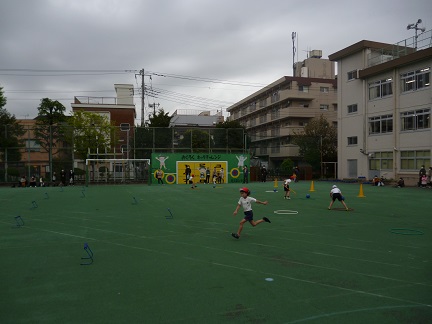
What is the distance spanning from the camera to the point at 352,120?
131ft

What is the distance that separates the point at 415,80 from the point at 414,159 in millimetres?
7125

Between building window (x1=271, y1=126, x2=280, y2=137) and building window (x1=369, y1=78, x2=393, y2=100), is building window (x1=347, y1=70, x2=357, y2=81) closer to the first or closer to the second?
building window (x1=369, y1=78, x2=393, y2=100)

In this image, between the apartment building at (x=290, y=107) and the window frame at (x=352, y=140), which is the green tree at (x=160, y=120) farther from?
the window frame at (x=352, y=140)

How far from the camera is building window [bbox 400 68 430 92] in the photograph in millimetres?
30891

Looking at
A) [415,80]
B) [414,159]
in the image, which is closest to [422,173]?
[414,159]

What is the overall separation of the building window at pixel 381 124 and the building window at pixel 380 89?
2.24 meters

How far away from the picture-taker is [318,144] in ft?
156

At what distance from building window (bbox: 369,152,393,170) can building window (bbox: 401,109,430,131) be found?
3.09 metres

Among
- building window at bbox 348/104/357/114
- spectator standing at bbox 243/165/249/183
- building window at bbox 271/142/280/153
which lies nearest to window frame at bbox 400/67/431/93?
building window at bbox 348/104/357/114

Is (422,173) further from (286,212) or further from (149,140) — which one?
(149,140)

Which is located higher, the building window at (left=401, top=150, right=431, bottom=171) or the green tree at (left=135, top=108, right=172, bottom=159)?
the green tree at (left=135, top=108, right=172, bottom=159)

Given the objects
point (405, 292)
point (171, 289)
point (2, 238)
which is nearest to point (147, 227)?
point (2, 238)

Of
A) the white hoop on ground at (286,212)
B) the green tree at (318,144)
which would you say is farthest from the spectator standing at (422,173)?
the white hoop on ground at (286,212)

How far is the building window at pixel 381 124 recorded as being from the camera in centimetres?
3484
